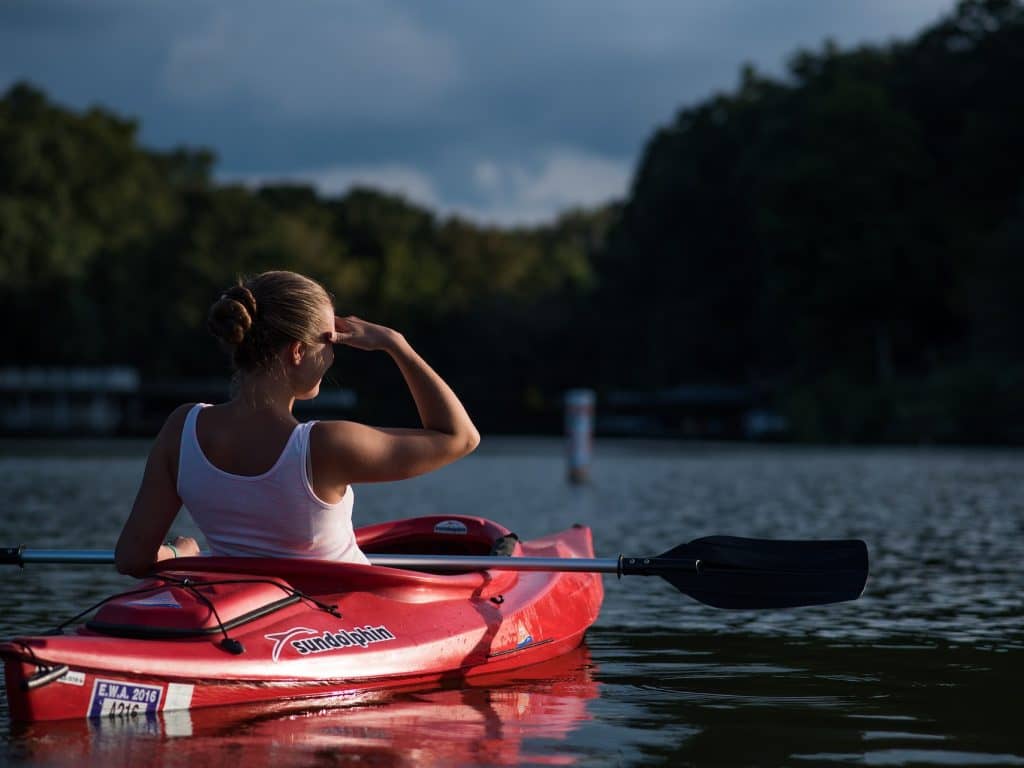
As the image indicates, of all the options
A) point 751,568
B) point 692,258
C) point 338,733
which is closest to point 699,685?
point 751,568

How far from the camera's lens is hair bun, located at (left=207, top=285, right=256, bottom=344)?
20.9 ft

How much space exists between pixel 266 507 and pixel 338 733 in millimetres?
918

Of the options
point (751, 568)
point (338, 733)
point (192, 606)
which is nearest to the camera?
point (338, 733)

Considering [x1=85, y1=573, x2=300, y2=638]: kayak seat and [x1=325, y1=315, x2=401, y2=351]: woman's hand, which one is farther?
[x1=85, y1=573, x2=300, y2=638]: kayak seat

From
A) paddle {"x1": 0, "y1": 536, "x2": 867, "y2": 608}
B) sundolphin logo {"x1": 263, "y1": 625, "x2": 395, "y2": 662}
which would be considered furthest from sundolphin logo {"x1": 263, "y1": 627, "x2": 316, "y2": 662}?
paddle {"x1": 0, "y1": 536, "x2": 867, "y2": 608}

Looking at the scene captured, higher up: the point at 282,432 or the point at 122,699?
the point at 282,432

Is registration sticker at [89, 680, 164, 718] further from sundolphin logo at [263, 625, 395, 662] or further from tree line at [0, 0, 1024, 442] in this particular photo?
tree line at [0, 0, 1024, 442]

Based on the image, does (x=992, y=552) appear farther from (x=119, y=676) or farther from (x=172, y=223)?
(x=172, y=223)

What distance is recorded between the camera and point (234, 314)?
6.36 metres

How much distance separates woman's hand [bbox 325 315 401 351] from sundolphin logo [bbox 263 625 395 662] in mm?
1302

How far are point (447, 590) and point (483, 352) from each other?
3351 inches

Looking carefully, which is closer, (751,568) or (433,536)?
(751,568)

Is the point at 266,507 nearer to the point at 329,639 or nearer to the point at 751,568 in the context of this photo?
the point at 329,639

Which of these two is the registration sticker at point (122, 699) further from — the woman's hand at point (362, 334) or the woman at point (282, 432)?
the woman's hand at point (362, 334)
